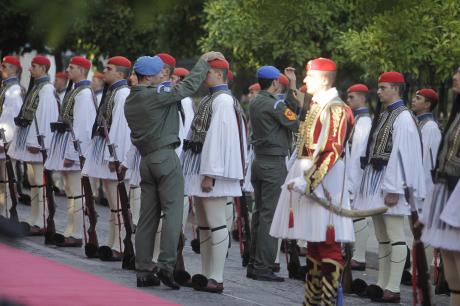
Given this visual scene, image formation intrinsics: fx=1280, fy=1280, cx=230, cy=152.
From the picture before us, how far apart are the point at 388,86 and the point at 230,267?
334 cm

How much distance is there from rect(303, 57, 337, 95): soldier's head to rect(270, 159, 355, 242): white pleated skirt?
576mm

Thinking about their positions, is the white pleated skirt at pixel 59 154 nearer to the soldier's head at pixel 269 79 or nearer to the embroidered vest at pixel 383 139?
the soldier's head at pixel 269 79

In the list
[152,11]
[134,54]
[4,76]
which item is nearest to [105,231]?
[4,76]

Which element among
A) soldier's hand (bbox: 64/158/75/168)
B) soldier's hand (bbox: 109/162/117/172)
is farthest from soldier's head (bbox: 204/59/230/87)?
soldier's hand (bbox: 64/158/75/168)

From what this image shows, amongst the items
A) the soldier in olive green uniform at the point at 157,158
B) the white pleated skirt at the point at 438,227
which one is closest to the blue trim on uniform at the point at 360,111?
the soldier in olive green uniform at the point at 157,158

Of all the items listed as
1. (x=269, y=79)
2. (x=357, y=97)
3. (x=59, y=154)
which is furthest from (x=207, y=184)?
(x=357, y=97)

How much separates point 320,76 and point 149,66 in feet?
6.50

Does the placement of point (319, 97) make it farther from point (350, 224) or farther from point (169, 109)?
point (169, 109)

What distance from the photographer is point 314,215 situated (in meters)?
9.35

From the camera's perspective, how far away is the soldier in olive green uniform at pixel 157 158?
10.9m

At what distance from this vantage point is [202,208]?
11516 millimetres

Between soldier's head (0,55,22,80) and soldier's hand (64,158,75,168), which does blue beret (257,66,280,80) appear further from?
soldier's head (0,55,22,80)

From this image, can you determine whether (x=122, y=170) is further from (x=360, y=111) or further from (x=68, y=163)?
(x=360, y=111)

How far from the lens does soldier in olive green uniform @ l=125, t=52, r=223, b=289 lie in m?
10.9
